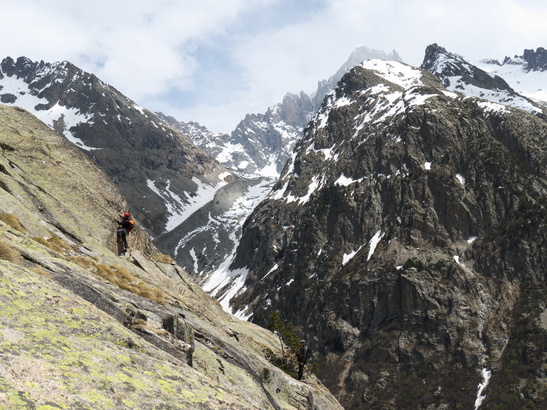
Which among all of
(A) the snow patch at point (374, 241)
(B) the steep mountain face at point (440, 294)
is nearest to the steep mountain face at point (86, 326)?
(B) the steep mountain face at point (440, 294)

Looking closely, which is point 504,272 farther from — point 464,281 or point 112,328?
point 112,328

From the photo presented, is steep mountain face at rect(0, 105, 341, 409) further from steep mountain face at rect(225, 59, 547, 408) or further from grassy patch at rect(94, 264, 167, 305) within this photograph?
steep mountain face at rect(225, 59, 547, 408)

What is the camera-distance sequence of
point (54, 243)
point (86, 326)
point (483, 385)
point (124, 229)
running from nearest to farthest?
1. point (86, 326)
2. point (54, 243)
3. point (124, 229)
4. point (483, 385)

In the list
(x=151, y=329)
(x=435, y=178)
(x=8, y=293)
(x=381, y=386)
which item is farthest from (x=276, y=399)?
(x=435, y=178)

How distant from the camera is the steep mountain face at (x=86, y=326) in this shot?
28.4ft

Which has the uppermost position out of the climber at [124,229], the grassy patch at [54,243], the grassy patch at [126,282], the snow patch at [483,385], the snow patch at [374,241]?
the snow patch at [374,241]

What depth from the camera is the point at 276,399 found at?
21.1 meters

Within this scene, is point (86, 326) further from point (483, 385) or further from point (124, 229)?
point (483, 385)

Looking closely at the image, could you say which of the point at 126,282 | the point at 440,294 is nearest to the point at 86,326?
the point at 126,282

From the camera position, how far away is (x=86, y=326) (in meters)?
11.3

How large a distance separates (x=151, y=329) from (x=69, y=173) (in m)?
23.6

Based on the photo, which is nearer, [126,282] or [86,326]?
[86,326]

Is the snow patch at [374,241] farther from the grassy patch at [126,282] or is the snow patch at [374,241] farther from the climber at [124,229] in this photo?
the grassy patch at [126,282]

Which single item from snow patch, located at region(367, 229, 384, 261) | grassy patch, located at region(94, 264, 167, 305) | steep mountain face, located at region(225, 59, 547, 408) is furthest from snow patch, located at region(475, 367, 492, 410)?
grassy patch, located at region(94, 264, 167, 305)
